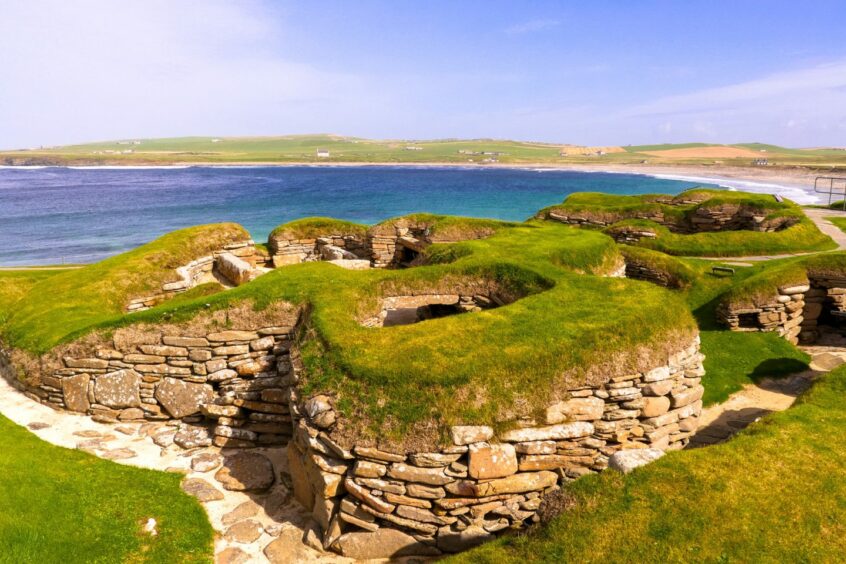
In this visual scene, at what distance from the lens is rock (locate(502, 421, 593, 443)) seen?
7.89 metres

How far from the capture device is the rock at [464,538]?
764 cm

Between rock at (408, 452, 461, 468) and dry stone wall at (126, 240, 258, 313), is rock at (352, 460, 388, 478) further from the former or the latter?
dry stone wall at (126, 240, 258, 313)

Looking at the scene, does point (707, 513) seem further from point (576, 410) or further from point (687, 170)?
point (687, 170)

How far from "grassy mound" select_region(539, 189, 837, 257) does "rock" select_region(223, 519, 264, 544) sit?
21.1 m

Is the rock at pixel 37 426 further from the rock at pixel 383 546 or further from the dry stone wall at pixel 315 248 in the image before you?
the dry stone wall at pixel 315 248

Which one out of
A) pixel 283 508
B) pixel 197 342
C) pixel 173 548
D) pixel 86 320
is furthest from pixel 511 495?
pixel 86 320

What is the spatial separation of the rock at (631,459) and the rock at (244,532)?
6177mm

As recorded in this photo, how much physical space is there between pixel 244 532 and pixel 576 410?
20.5 feet

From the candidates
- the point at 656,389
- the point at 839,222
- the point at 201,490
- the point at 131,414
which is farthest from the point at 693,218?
the point at 131,414

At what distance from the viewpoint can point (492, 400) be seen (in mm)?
8117

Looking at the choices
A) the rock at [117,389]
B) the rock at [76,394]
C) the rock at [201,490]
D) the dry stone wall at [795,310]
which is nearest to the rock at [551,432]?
the rock at [201,490]

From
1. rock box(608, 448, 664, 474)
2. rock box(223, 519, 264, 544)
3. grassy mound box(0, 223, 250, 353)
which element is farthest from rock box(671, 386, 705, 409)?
grassy mound box(0, 223, 250, 353)

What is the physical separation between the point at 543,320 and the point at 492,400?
2.66m

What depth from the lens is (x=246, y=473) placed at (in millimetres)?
9992
